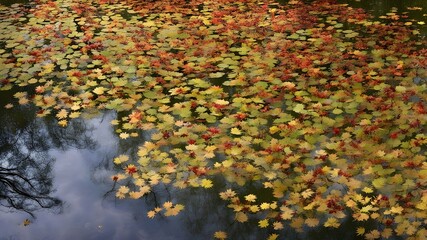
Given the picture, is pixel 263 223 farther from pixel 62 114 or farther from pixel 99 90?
pixel 99 90

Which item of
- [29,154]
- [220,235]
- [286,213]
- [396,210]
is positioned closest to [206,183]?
[220,235]

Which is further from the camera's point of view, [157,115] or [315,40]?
[315,40]

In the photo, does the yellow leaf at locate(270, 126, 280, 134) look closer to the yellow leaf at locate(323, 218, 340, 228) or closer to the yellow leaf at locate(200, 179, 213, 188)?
the yellow leaf at locate(200, 179, 213, 188)

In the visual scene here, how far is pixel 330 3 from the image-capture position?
8.73 meters

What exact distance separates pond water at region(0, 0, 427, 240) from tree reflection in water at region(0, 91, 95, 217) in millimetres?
11

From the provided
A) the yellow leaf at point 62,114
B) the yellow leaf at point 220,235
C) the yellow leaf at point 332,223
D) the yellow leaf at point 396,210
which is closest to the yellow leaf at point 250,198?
the yellow leaf at point 220,235

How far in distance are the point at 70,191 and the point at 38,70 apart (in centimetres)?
290

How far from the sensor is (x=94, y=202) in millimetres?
3693

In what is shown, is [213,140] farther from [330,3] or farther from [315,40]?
[330,3]

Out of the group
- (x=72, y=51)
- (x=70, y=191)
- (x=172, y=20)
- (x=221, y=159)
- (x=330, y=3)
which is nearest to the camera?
(x=70, y=191)

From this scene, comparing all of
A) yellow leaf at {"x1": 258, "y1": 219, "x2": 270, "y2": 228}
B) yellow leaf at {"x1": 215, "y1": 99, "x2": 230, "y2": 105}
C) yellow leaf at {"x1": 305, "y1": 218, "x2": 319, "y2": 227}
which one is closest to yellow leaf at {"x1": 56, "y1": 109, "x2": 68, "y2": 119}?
yellow leaf at {"x1": 215, "y1": 99, "x2": 230, "y2": 105}

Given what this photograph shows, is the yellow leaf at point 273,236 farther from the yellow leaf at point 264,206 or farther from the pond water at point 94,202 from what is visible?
the yellow leaf at point 264,206

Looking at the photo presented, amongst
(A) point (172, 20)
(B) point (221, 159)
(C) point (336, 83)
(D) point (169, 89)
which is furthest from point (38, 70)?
(C) point (336, 83)

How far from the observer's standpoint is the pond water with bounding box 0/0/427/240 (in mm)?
3342
